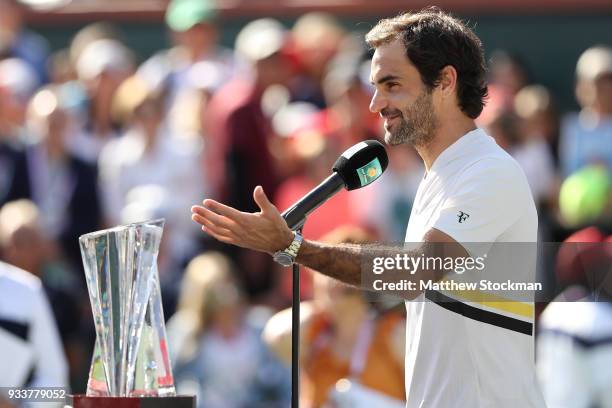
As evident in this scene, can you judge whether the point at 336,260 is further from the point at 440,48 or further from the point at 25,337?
the point at 25,337

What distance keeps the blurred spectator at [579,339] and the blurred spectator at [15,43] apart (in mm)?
5515

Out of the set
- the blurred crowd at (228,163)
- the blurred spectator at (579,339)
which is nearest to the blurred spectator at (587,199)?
the blurred crowd at (228,163)

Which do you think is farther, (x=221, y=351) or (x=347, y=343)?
(x=221, y=351)

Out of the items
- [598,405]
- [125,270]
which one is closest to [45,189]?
[598,405]

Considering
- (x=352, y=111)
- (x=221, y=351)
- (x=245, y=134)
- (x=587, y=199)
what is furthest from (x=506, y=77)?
(x=221, y=351)

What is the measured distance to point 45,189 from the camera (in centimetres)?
946

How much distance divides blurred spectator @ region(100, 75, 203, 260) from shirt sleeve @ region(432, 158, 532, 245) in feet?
16.2

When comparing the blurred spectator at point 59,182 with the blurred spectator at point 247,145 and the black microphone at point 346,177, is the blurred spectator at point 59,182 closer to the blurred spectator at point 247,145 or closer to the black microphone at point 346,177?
the blurred spectator at point 247,145

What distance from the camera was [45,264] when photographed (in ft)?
28.0

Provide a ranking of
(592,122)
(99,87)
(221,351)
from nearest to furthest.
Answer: (221,351) < (592,122) < (99,87)

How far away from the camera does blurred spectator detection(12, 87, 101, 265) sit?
30.8 feet

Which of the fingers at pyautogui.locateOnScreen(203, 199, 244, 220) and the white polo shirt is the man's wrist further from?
the white polo shirt

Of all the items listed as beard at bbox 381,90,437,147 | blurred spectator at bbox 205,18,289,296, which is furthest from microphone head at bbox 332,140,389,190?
blurred spectator at bbox 205,18,289,296

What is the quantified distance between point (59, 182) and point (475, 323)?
5829mm
